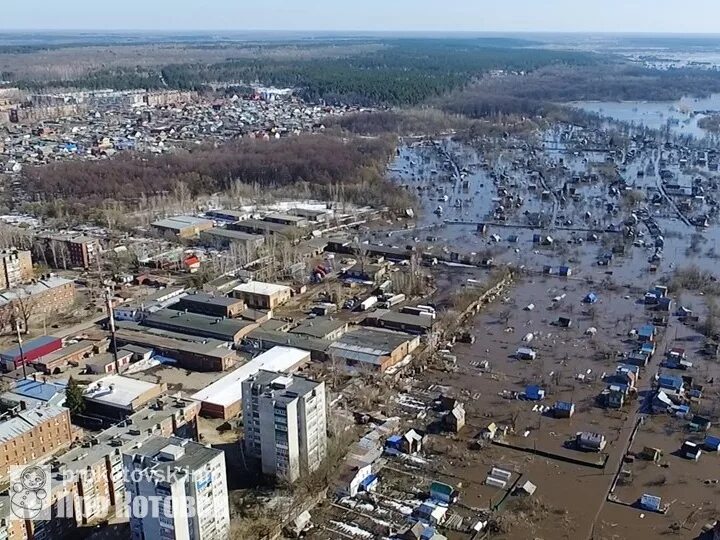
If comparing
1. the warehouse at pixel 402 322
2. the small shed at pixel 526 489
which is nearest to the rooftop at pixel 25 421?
the small shed at pixel 526 489

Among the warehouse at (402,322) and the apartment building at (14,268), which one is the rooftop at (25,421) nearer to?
the warehouse at (402,322)

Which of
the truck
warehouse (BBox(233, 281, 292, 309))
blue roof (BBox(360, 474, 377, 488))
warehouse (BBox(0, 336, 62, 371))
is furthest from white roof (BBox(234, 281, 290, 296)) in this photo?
blue roof (BBox(360, 474, 377, 488))

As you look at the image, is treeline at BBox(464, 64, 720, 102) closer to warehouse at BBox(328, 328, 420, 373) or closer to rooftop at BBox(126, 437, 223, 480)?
warehouse at BBox(328, 328, 420, 373)

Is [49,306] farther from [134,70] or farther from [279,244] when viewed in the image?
[134,70]

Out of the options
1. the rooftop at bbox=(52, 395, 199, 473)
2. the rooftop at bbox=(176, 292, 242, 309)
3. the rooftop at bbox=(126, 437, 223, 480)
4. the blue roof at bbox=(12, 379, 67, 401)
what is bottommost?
the rooftop at bbox=(176, 292, 242, 309)

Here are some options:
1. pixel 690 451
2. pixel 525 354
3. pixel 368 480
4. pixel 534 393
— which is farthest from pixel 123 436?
pixel 690 451

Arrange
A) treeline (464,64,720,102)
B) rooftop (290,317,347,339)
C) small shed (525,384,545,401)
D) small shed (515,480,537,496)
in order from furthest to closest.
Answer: treeline (464,64,720,102)
rooftop (290,317,347,339)
small shed (525,384,545,401)
small shed (515,480,537,496)
